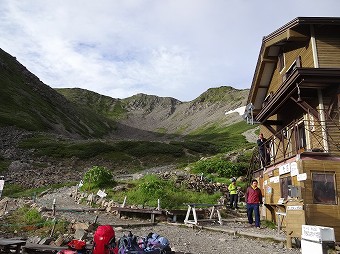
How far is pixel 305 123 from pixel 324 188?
455cm

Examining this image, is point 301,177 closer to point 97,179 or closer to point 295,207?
point 295,207

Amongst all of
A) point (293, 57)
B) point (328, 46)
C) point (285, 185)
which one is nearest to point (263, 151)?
→ point (293, 57)

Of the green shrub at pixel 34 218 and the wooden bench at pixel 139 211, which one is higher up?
the wooden bench at pixel 139 211

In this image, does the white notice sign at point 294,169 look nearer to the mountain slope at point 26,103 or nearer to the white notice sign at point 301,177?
the white notice sign at point 301,177

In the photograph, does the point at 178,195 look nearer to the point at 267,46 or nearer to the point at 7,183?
the point at 267,46

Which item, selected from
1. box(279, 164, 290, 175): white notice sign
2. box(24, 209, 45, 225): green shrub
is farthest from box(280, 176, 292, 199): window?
box(24, 209, 45, 225): green shrub

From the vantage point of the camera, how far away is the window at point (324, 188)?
13133 millimetres

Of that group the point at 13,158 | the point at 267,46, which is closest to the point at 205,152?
the point at 13,158

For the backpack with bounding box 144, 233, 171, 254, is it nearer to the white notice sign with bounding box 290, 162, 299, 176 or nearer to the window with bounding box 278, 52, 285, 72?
the white notice sign with bounding box 290, 162, 299, 176

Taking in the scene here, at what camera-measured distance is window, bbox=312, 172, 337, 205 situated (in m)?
13.1

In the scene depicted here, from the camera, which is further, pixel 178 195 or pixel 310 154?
pixel 178 195

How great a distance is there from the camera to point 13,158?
55844mm

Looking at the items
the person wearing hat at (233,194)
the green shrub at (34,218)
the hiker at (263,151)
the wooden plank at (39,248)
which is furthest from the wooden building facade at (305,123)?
the green shrub at (34,218)

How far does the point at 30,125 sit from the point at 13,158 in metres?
29.5
